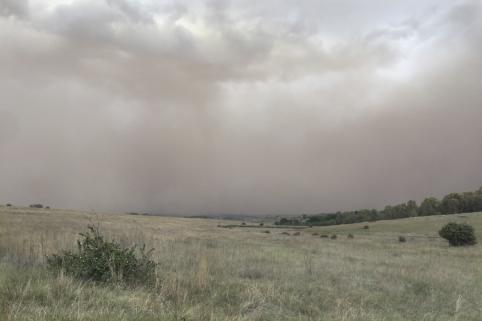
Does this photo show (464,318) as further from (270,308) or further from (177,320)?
(177,320)

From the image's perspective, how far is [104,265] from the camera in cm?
1161

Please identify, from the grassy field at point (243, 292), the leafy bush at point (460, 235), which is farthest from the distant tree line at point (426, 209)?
the grassy field at point (243, 292)

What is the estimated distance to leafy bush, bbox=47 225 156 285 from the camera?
37.2ft

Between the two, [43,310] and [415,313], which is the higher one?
[43,310]

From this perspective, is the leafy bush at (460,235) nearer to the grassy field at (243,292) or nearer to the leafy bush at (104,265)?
the grassy field at (243,292)

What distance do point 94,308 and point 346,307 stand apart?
239 inches

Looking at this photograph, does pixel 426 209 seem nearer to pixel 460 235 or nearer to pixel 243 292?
pixel 460 235

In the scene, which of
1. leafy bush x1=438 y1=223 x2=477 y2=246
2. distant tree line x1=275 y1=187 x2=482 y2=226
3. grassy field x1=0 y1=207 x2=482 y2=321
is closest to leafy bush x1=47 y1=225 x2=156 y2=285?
grassy field x1=0 y1=207 x2=482 y2=321

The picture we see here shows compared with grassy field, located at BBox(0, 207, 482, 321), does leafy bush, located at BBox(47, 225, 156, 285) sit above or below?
above

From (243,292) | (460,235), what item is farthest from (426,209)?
(243,292)

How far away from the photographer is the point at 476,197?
133000mm

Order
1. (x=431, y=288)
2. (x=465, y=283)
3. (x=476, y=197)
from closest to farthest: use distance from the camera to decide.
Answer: (x=431, y=288) → (x=465, y=283) → (x=476, y=197)

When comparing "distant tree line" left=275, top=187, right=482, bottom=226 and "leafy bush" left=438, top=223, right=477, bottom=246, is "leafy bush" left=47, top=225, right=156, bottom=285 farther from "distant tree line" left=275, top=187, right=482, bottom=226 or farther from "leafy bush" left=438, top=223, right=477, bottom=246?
"distant tree line" left=275, top=187, right=482, bottom=226

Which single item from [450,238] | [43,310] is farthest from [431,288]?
[450,238]
